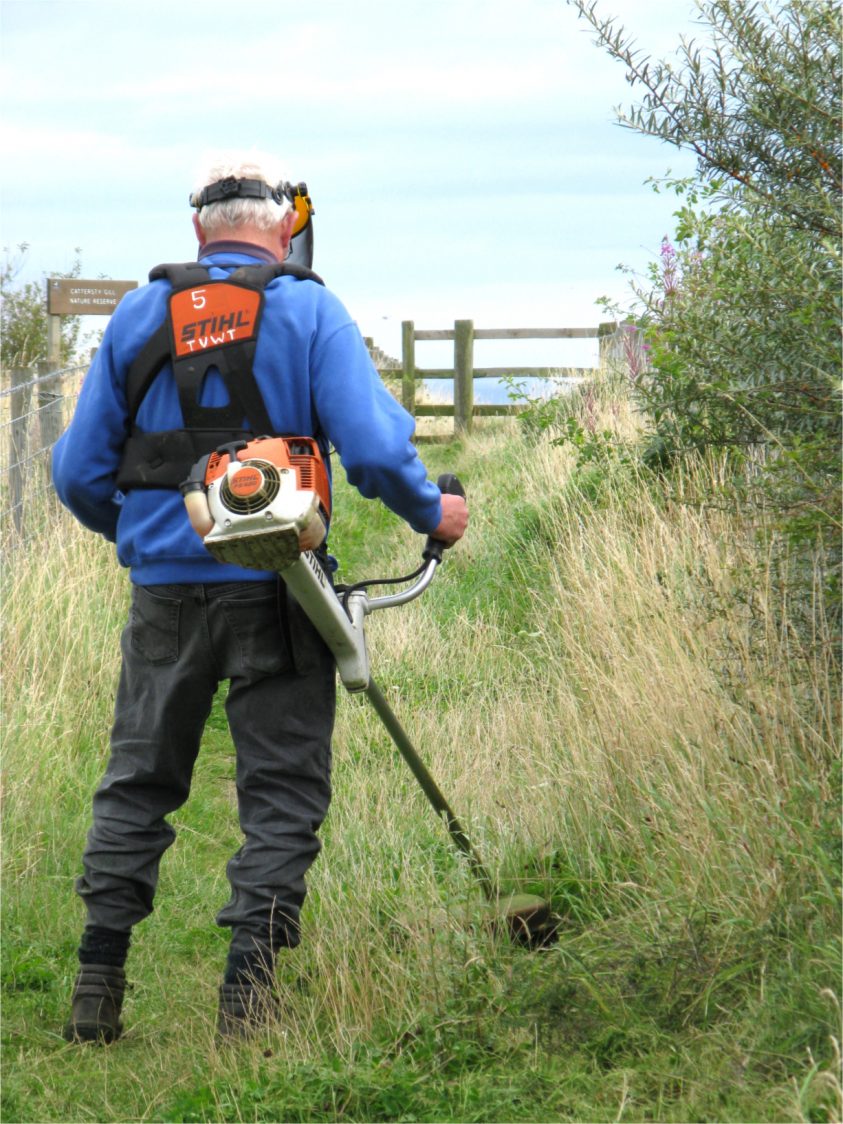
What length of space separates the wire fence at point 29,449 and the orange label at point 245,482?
4498 mm

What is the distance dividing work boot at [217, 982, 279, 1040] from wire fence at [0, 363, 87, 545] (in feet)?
13.7

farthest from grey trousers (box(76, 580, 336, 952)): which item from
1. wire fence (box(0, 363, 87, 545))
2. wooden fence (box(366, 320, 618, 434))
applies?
wooden fence (box(366, 320, 618, 434))

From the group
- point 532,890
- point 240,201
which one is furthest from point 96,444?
point 532,890

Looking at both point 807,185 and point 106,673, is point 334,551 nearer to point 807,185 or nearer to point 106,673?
point 106,673

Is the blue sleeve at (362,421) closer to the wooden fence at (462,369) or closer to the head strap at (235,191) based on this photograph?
the head strap at (235,191)

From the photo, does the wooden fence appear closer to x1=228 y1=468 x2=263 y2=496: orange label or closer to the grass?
the grass

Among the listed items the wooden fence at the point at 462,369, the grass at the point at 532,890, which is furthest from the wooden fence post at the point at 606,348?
the grass at the point at 532,890

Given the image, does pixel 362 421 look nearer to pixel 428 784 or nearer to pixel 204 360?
pixel 204 360

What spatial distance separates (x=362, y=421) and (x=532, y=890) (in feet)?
4.75

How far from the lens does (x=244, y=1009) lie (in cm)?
341

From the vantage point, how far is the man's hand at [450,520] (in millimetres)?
3695

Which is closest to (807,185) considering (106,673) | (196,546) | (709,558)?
(709,558)

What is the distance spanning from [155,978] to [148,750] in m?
0.87

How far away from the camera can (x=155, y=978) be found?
406cm
